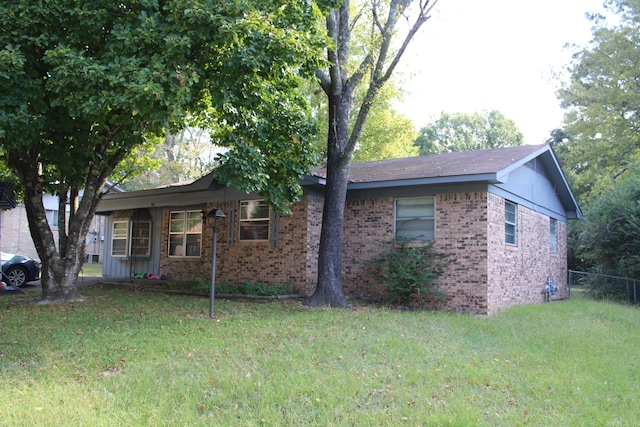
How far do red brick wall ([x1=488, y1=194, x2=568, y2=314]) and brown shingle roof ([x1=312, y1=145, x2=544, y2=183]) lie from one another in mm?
854

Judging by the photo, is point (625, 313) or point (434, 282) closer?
point (434, 282)

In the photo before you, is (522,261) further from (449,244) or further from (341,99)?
(341,99)

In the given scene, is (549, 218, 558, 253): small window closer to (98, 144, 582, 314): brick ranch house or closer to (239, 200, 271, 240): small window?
(98, 144, 582, 314): brick ranch house

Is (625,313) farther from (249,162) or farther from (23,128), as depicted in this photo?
(23,128)

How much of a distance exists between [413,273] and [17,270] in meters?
12.0

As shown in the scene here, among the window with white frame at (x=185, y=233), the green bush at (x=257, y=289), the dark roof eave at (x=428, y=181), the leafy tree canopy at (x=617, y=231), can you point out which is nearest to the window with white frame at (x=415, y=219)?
the dark roof eave at (x=428, y=181)

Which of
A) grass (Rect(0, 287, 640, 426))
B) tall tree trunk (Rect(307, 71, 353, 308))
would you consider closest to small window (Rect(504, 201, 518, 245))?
grass (Rect(0, 287, 640, 426))

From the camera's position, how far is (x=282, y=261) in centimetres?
1359

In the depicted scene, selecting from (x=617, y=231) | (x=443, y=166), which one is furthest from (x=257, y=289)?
(x=617, y=231)

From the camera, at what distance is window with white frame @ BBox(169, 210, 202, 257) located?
16.3 meters

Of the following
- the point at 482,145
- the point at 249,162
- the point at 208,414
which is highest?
the point at 482,145

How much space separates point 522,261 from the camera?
13.7 meters

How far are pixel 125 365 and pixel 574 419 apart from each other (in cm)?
478

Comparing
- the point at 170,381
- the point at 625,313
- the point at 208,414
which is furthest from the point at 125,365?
the point at 625,313
